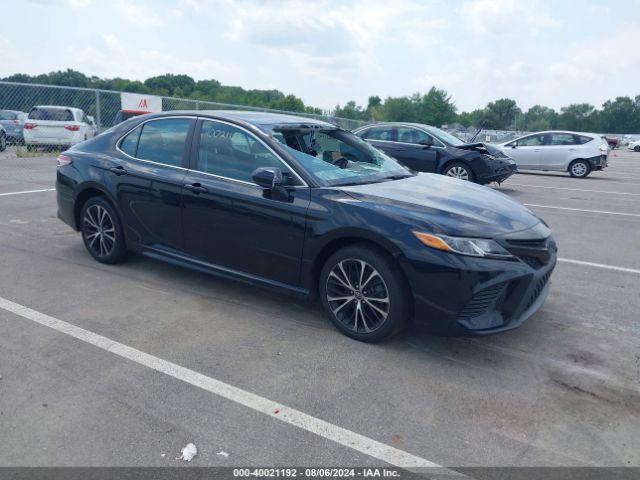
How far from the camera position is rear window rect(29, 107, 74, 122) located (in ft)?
53.9

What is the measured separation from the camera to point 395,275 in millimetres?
3658

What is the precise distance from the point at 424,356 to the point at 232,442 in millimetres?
1570

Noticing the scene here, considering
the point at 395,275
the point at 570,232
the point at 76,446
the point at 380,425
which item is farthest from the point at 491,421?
the point at 570,232

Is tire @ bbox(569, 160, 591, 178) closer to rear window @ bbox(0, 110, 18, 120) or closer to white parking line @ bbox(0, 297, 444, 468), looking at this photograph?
white parking line @ bbox(0, 297, 444, 468)

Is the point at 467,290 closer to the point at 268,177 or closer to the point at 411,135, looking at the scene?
the point at 268,177

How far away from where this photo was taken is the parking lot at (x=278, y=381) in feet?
8.95

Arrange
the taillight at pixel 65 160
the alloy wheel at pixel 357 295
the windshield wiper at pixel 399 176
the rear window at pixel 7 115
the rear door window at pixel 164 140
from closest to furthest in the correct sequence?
1. the alloy wheel at pixel 357 295
2. the windshield wiper at pixel 399 176
3. the rear door window at pixel 164 140
4. the taillight at pixel 65 160
5. the rear window at pixel 7 115

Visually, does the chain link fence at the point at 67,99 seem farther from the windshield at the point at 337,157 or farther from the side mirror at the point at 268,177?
the side mirror at the point at 268,177

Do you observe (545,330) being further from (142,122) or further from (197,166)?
(142,122)

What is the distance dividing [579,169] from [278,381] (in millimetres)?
16413

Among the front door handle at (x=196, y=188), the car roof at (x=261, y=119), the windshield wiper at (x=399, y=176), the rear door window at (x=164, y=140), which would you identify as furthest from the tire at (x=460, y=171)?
the front door handle at (x=196, y=188)

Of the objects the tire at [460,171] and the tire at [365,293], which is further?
the tire at [460,171]

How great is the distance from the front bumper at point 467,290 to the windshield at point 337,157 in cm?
106

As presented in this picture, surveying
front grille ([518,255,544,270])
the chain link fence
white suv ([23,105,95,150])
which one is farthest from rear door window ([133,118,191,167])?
white suv ([23,105,95,150])
